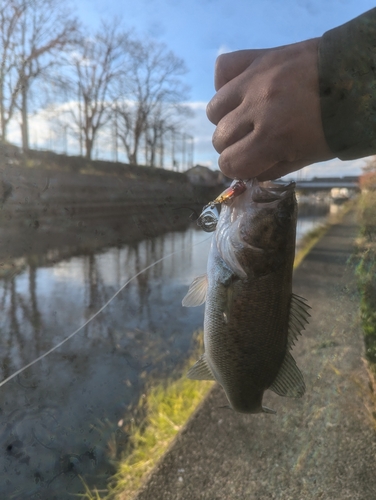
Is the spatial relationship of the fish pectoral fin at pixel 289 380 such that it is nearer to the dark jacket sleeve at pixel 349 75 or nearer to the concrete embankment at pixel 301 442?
the dark jacket sleeve at pixel 349 75

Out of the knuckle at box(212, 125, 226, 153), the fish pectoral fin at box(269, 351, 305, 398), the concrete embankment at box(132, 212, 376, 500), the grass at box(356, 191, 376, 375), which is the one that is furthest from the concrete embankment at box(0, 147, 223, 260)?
the concrete embankment at box(132, 212, 376, 500)

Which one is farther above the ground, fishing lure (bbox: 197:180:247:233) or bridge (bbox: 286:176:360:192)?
bridge (bbox: 286:176:360:192)

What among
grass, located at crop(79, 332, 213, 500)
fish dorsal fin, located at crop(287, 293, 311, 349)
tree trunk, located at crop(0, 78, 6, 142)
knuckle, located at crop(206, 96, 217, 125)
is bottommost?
grass, located at crop(79, 332, 213, 500)

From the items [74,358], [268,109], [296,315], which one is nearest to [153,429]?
[74,358]

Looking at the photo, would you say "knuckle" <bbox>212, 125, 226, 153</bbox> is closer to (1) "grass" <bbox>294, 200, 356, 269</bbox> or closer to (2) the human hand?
(2) the human hand

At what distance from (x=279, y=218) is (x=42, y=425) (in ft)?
6.32

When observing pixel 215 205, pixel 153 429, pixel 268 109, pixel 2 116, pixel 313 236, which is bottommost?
pixel 153 429

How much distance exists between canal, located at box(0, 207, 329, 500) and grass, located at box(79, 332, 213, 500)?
0.32 ft

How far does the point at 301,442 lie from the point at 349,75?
8.90ft

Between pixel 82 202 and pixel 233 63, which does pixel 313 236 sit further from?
pixel 233 63

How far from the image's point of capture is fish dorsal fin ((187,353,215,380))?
4.57 ft

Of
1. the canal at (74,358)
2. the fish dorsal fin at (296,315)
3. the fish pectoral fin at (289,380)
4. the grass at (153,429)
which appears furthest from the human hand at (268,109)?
the grass at (153,429)

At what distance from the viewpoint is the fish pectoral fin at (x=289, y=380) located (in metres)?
1.24

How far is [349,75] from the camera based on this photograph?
3.12 feet
